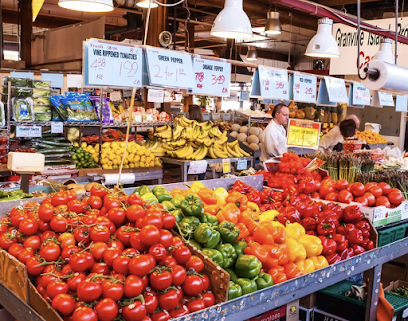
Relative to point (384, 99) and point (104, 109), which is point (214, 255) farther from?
point (384, 99)

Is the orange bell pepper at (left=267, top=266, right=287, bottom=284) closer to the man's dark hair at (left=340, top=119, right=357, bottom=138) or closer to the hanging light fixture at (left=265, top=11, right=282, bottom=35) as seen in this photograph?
the man's dark hair at (left=340, top=119, right=357, bottom=138)

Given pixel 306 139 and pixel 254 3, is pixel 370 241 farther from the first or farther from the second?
pixel 254 3

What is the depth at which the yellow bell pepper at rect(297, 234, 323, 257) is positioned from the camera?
291cm

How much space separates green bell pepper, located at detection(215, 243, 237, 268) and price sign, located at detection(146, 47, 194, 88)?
1.44 meters

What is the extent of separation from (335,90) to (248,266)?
3.64m

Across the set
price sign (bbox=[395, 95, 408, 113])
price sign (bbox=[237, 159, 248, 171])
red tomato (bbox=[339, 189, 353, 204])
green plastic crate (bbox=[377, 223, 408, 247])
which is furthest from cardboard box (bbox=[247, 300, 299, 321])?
price sign (bbox=[395, 95, 408, 113])

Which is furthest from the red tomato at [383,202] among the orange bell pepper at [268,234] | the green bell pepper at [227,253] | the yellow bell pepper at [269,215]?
the green bell pepper at [227,253]

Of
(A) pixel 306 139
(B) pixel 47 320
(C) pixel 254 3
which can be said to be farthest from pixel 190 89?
Answer: (C) pixel 254 3

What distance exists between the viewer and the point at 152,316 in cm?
199

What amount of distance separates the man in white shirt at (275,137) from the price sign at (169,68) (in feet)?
9.87

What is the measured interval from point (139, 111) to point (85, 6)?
3.60 m

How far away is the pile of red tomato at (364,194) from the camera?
376cm

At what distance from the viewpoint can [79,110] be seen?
19.1 feet

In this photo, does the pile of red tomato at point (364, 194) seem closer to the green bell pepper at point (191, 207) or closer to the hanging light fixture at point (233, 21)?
the hanging light fixture at point (233, 21)
